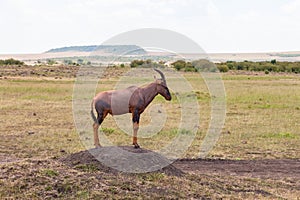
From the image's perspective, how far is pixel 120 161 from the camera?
325 inches

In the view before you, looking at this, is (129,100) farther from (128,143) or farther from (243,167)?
(128,143)

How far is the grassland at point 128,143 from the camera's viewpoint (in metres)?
A: 7.39

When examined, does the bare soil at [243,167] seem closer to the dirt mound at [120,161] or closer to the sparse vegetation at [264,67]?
the dirt mound at [120,161]

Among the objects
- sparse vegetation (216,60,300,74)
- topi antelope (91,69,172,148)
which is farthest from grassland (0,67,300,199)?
sparse vegetation (216,60,300,74)

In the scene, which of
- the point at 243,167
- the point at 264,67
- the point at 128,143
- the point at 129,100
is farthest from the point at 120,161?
the point at 264,67

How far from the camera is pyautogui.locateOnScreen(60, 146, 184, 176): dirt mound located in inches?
320

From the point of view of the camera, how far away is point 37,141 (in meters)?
13.3

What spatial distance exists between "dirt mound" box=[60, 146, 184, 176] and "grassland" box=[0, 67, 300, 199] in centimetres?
16

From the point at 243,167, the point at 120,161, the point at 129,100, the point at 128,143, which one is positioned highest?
the point at 129,100

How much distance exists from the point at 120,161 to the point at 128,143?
15.2ft

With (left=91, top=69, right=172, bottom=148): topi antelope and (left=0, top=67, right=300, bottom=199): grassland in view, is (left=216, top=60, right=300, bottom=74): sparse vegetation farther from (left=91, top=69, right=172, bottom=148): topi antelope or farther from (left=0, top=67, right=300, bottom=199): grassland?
(left=91, top=69, right=172, bottom=148): topi antelope

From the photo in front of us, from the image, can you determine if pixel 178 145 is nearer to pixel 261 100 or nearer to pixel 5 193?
pixel 5 193

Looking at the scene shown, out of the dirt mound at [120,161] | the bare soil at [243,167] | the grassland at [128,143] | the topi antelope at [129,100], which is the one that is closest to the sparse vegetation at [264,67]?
the grassland at [128,143]

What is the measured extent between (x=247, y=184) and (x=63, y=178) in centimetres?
350
